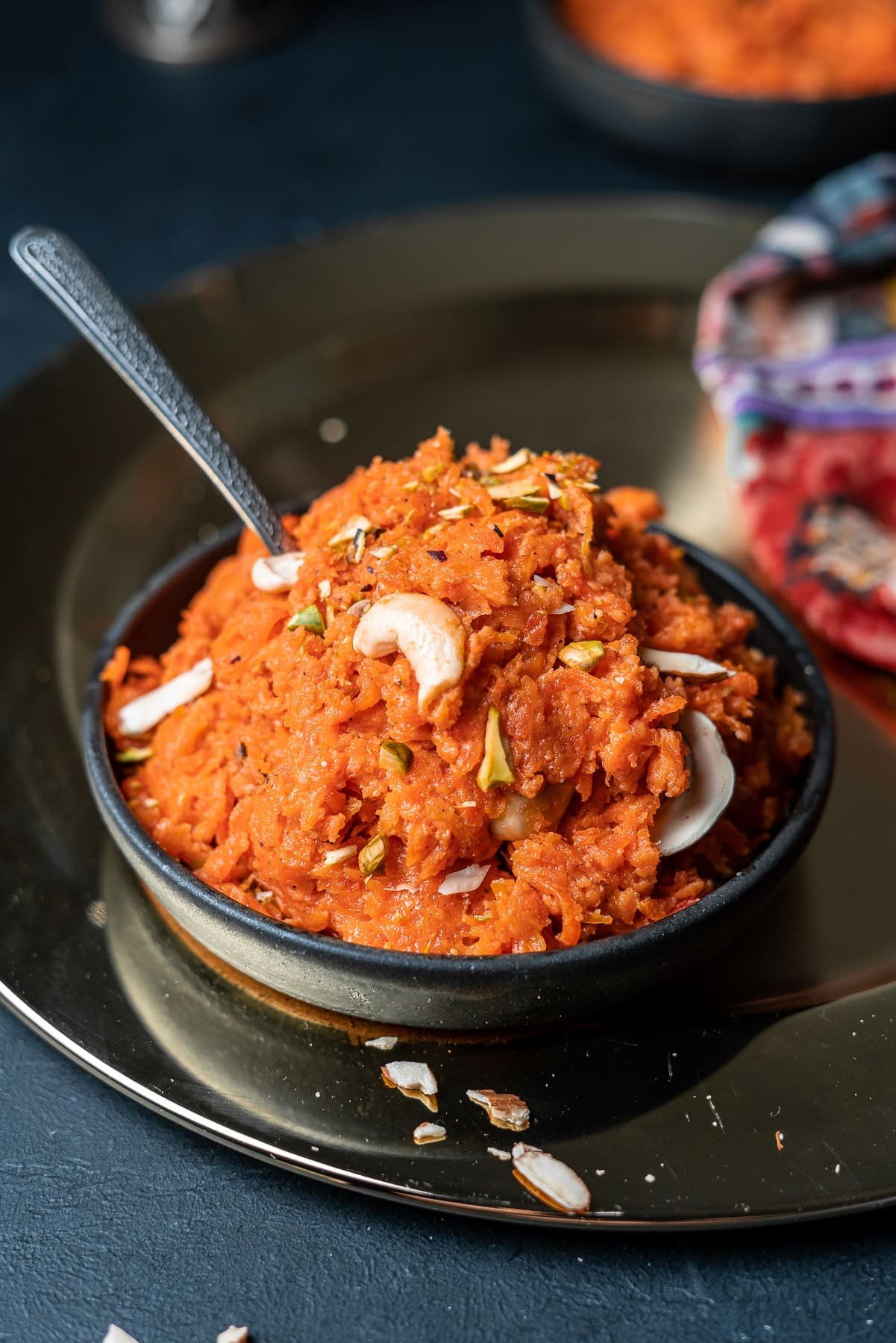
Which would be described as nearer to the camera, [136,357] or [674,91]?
[136,357]

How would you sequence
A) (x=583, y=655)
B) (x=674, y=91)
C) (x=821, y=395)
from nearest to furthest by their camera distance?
(x=583, y=655)
(x=821, y=395)
(x=674, y=91)

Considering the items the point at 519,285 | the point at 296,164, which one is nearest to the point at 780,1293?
the point at 519,285

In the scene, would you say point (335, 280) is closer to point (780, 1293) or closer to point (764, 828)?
point (764, 828)

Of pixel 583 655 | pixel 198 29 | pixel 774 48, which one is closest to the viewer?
pixel 583 655

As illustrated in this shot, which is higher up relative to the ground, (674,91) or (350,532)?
(350,532)

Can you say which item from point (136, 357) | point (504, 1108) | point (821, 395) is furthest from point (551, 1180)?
point (821, 395)

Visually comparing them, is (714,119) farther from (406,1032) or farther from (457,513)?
(406,1032)

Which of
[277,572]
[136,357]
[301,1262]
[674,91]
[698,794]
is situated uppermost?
[136,357]

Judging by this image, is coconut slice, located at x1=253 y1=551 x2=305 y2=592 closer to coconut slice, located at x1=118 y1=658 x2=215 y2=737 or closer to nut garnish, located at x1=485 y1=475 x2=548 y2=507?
coconut slice, located at x1=118 y1=658 x2=215 y2=737
